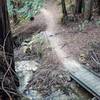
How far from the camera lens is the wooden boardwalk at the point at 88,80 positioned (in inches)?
293

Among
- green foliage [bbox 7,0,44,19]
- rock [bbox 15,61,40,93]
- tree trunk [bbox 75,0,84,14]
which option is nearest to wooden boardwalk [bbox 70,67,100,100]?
rock [bbox 15,61,40,93]

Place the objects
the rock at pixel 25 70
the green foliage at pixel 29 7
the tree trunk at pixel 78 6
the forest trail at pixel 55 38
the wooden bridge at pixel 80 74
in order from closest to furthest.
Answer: the wooden bridge at pixel 80 74 → the rock at pixel 25 70 → the forest trail at pixel 55 38 → the tree trunk at pixel 78 6 → the green foliage at pixel 29 7

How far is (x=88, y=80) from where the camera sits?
813 centimetres

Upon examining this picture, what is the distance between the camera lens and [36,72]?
10.3 meters

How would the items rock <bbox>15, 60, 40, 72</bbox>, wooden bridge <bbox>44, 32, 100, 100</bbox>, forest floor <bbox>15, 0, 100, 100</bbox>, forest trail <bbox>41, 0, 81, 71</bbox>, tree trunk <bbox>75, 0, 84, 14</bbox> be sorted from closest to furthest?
1. wooden bridge <bbox>44, 32, 100, 100</bbox>
2. forest floor <bbox>15, 0, 100, 100</bbox>
3. forest trail <bbox>41, 0, 81, 71</bbox>
4. rock <bbox>15, 60, 40, 72</bbox>
5. tree trunk <bbox>75, 0, 84, 14</bbox>

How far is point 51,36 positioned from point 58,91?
5998 mm

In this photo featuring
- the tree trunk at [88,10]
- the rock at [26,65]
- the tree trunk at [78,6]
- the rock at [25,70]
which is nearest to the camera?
the rock at [25,70]

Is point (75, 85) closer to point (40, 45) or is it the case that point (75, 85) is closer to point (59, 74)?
point (59, 74)

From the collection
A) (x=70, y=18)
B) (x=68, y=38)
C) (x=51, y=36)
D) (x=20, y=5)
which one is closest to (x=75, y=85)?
(x=68, y=38)

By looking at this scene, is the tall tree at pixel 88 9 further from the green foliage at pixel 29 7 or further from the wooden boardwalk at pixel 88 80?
the wooden boardwalk at pixel 88 80

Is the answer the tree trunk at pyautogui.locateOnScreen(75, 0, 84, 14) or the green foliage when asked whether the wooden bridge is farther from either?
the green foliage

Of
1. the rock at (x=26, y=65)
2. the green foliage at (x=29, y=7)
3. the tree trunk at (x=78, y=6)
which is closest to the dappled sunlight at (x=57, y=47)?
the rock at (x=26, y=65)

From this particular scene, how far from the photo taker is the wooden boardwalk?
293 inches

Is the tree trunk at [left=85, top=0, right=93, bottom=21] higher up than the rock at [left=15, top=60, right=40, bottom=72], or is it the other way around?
the tree trunk at [left=85, top=0, right=93, bottom=21]
